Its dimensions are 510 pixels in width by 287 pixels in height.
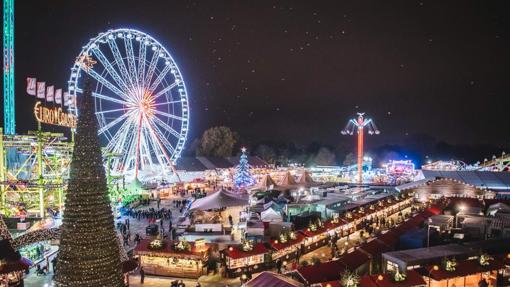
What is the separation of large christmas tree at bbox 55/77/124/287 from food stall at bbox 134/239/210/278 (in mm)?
6746

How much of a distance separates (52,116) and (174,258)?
563 inches

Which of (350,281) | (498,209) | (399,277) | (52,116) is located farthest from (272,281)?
(52,116)

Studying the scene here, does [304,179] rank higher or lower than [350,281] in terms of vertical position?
higher

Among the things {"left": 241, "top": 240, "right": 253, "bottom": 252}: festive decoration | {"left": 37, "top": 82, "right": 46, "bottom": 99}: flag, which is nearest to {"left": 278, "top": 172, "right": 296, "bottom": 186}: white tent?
{"left": 241, "top": 240, "right": 253, "bottom": 252}: festive decoration

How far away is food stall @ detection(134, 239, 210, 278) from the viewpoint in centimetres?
1345

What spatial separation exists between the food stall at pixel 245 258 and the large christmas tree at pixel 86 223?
6748mm

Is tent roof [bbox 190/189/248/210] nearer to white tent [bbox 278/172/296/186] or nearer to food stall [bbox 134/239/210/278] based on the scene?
food stall [bbox 134/239/210/278]

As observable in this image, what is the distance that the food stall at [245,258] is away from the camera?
13188mm

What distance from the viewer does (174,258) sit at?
13.5 m

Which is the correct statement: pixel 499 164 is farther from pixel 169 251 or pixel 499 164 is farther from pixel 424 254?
pixel 169 251

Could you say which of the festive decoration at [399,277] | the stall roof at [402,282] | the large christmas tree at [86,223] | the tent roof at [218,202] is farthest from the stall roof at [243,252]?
the large christmas tree at [86,223]

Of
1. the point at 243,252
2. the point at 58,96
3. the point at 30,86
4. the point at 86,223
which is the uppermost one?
the point at 30,86

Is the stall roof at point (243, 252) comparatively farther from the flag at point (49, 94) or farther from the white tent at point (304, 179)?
the white tent at point (304, 179)

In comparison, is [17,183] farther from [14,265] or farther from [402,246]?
[402,246]
